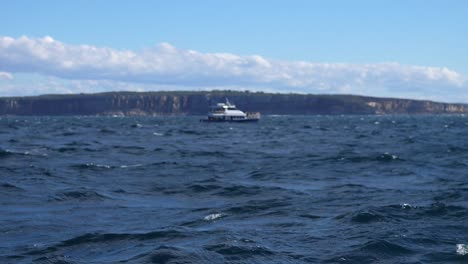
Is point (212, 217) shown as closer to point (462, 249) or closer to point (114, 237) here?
point (114, 237)

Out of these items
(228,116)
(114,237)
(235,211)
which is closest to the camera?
(114,237)

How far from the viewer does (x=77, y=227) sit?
60.3 feet

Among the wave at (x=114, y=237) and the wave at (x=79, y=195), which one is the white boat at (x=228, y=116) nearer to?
the wave at (x=79, y=195)

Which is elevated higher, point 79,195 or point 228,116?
point 79,195

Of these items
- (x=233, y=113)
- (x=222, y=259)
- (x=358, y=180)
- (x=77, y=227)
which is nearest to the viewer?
(x=222, y=259)

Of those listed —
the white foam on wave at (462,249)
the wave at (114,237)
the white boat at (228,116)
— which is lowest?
the white boat at (228,116)

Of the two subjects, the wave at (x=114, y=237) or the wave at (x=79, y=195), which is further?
the wave at (x=79, y=195)

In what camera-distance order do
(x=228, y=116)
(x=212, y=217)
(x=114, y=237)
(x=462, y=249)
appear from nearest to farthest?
1. (x=462, y=249)
2. (x=114, y=237)
3. (x=212, y=217)
4. (x=228, y=116)

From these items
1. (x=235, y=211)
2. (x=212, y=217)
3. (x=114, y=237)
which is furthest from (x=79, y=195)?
(x=114, y=237)

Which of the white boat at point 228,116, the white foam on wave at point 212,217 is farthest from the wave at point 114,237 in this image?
the white boat at point 228,116

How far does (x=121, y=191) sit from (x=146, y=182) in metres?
3.10

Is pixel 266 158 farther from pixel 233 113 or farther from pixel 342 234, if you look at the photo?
pixel 233 113

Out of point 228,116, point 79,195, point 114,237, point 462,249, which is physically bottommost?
point 228,116

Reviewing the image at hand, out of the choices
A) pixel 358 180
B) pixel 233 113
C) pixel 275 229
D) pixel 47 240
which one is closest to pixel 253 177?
pixel 358 180
